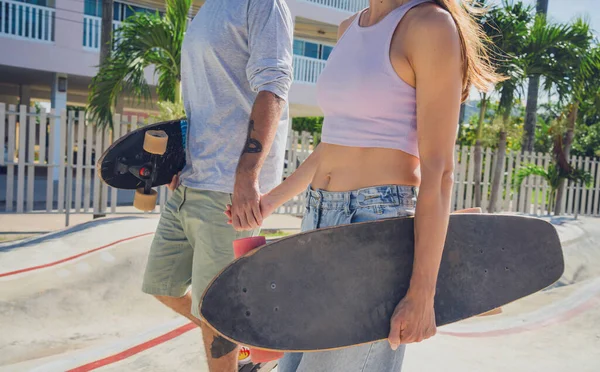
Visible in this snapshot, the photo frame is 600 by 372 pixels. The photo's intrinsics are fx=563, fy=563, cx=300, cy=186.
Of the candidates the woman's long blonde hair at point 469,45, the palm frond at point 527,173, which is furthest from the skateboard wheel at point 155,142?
the palm frond at point 527,173

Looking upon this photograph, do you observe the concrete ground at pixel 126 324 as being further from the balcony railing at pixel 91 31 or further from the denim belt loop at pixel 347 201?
the balcony railing at pixel 91 31

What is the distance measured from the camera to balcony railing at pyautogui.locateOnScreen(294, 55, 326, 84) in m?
18.5

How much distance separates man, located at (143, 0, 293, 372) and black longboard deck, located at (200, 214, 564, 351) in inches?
25.9

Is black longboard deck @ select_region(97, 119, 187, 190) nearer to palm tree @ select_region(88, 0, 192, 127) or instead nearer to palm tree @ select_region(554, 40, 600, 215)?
palm tree @ select_region(88, 0, 192, 127)

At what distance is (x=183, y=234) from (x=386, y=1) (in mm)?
1353

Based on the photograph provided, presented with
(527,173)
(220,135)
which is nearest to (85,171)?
(220,135)

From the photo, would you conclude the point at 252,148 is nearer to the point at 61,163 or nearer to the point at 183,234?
the point at 183,234

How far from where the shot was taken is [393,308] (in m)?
1.50

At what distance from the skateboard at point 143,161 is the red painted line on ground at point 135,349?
1.17 metres

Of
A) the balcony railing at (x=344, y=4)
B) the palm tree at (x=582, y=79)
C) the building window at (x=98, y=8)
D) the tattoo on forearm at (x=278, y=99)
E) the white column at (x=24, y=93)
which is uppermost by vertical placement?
the balcony railing at (x=344, y=4)

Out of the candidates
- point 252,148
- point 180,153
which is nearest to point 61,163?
point 180,153

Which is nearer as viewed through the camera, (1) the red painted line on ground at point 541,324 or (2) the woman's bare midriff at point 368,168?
(2) the woman's bare midriff at point 368,168

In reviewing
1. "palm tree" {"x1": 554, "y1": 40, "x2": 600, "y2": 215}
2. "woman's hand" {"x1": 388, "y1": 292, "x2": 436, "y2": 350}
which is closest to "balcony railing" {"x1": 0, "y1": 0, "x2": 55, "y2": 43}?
"palm tree" {"x1": 554, "y1": 40, "x2": 600, "y2": 215}

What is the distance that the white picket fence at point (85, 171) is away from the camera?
8203 millimetres
